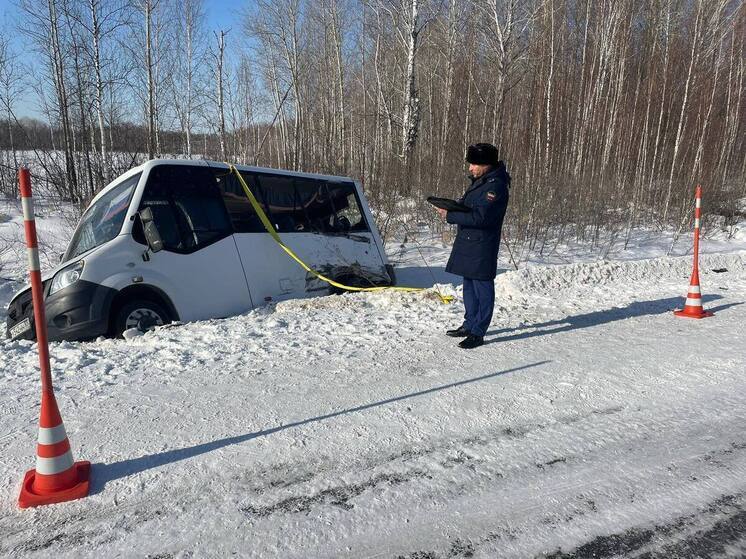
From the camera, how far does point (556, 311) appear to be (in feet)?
21.7

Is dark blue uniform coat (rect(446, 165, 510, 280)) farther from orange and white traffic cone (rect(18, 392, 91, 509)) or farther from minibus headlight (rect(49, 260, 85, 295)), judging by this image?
minibus headlight (rect(49, 260, 85, 295))

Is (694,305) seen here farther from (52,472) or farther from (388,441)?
(52,472)

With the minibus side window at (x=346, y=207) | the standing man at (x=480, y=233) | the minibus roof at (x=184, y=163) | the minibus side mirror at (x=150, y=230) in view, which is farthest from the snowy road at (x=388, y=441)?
the minibus side window at (x=346, y=207)

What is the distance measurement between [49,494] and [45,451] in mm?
215

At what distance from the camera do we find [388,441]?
3152 millimetres

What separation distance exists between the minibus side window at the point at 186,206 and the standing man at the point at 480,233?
3057mm

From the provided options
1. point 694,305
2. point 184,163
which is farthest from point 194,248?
point 694,305

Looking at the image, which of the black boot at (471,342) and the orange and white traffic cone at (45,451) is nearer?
the orange and white traffic cone at (45,451)

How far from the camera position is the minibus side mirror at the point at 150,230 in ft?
18.3

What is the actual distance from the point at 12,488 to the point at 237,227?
4.22m

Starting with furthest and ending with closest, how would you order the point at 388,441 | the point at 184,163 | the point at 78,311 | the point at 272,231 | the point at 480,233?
the point at 272,231, the point at 184,163, the point at 78,311, the point at 480,233, the point at 388,441

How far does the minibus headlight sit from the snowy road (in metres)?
0.67

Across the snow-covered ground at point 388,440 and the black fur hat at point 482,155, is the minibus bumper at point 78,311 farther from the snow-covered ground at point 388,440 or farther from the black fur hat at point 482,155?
the black fur hat at point 482,155

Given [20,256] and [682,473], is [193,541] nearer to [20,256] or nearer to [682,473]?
[682,473]
